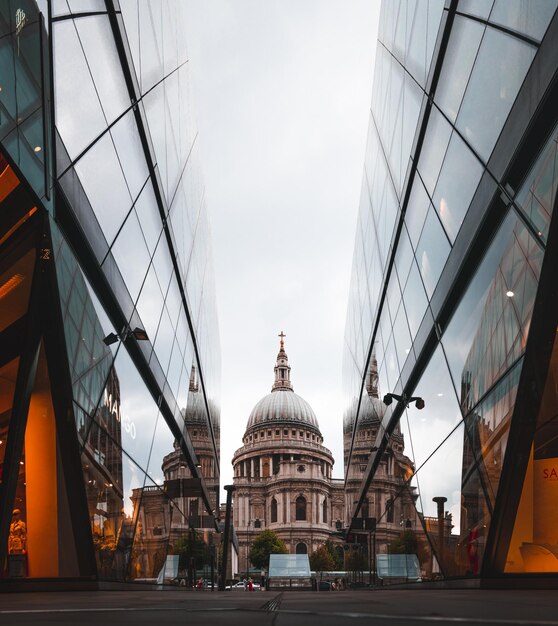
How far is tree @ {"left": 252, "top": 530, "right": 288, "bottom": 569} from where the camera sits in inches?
5034

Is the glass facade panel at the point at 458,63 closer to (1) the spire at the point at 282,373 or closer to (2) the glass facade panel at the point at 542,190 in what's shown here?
(2) the glass facade panel at the point at 542,190

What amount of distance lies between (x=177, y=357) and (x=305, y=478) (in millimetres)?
125688

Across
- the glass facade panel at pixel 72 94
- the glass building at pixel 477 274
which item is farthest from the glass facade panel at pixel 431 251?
the glass facade panel at pixel 72 94

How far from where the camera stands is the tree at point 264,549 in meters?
128

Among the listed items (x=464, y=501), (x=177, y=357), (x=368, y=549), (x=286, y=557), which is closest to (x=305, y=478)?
(x=286, y=557)

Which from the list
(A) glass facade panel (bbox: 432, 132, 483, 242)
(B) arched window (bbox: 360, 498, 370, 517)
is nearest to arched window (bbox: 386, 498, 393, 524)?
(B) arched window (bbox: 360, 498, 370, 517)

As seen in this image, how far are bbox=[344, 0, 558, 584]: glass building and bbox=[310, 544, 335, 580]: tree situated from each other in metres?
117

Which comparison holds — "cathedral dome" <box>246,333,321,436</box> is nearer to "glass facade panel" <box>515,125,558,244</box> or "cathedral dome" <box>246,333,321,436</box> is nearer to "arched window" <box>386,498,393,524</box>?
"arched window" <box>386,498,393,524</box>

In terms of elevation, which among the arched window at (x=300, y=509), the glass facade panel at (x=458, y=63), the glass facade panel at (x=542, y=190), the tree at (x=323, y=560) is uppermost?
the arched window at (x=300, y=509)

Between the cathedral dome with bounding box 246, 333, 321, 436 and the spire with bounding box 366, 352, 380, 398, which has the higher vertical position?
the cathedral dome with bounding box 246, 333, 321, 436

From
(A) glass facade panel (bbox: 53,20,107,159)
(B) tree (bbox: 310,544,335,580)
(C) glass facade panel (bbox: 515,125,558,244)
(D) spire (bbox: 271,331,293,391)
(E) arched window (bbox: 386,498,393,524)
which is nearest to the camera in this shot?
(C) glass facade panel (bbox: 515,125,558,244)

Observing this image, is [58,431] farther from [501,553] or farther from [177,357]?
[177,357]

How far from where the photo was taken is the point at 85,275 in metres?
10.9

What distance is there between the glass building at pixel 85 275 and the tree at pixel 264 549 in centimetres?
11668
